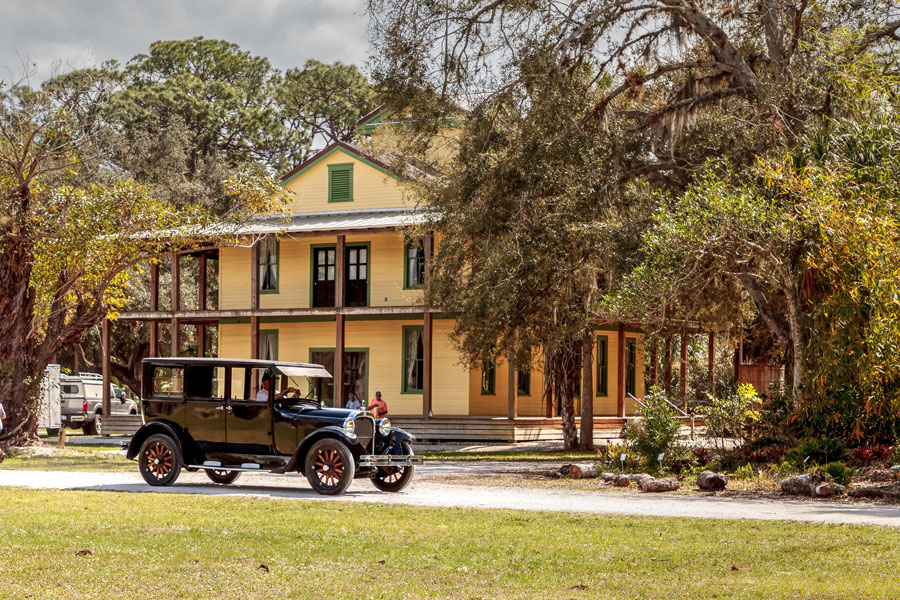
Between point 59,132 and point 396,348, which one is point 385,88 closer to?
point 59,132

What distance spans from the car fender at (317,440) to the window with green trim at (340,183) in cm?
1958

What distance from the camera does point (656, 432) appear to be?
19.3 metres

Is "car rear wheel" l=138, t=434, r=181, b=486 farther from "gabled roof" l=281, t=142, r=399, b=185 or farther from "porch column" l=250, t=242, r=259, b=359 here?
"gabled roof" l=281, t=142, r=399, b=185

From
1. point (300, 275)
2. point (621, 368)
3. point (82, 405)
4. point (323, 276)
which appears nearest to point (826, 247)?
point (621, 368)

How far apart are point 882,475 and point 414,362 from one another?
1899 cm

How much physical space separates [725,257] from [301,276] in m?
19.9

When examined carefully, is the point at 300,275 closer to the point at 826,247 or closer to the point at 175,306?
the point at 175,306

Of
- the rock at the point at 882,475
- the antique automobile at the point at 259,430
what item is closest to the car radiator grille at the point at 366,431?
the antique automobile at the point at 259,430

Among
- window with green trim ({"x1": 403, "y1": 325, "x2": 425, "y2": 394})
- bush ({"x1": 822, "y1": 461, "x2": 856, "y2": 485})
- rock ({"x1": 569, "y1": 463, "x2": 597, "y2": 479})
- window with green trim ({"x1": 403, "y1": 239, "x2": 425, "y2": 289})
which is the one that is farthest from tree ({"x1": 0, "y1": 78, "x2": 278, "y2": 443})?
bush ({"x1": 822, "y1": 461, "x2": 856, "y2": 485})

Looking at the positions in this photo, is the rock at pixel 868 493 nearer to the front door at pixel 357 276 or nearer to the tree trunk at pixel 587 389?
the tree trunk at pixel 587 389

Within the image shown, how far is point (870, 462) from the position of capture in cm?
1850

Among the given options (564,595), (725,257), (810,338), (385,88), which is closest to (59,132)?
(385,88)

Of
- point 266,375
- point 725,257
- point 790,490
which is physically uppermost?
point 725,257

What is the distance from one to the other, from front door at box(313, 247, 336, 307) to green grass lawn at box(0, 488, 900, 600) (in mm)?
22650
